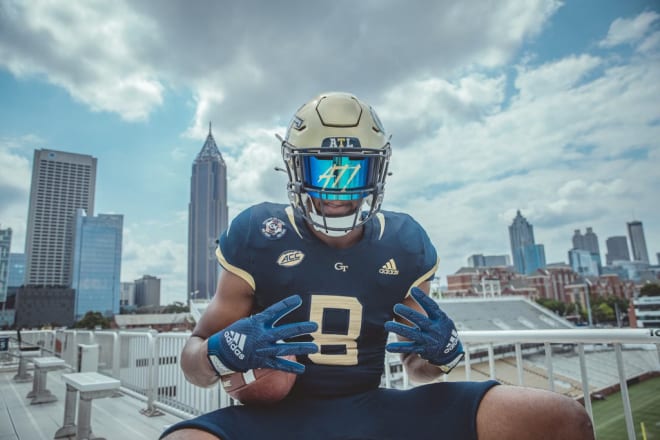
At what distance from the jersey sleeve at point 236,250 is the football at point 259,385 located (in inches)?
12.5

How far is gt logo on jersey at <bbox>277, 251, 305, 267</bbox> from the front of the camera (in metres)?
1.40

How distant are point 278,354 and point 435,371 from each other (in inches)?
24.8

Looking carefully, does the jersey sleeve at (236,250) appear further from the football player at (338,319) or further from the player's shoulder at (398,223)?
the player's shoulder at (398,223)

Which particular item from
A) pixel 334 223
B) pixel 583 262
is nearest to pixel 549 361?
pixel 334 223

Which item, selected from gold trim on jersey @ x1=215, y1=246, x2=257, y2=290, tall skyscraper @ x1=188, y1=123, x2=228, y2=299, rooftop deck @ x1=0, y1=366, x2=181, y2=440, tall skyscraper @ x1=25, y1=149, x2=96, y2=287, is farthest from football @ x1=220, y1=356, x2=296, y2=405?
tall skyscraper @ x1=188, y1=123, x2=228, y2=299

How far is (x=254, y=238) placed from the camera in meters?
1.43

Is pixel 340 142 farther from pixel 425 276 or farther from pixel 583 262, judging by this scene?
pixel 583 262

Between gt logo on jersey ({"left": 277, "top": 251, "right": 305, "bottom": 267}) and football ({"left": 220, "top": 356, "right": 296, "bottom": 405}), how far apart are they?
1.04 feet

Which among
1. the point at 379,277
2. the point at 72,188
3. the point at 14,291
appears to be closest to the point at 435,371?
the point at 379,277

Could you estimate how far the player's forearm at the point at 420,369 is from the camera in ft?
4.70

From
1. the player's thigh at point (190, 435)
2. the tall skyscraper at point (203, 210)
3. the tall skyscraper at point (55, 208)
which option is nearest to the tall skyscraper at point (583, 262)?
the tall skyscraper at point (203, 210)

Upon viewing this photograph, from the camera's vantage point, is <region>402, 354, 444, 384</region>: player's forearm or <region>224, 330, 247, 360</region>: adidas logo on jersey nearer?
<region>224, 330, 247, 360</region>: adidas logo on jersey

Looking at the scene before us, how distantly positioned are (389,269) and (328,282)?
9.9 inches

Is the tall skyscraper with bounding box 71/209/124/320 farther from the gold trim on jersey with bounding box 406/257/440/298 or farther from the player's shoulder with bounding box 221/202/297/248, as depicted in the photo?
the gold trim on jersey with bounding box 406/257/440/298
